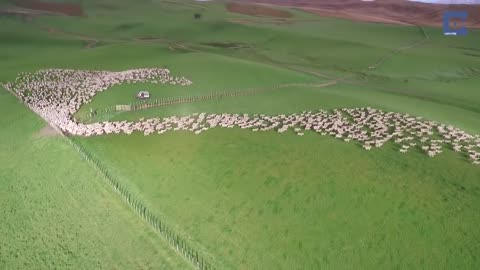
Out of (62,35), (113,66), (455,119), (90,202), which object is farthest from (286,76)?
(62,35)

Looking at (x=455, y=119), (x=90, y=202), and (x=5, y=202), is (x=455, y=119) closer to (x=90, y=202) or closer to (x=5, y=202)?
(x=90, y=202)

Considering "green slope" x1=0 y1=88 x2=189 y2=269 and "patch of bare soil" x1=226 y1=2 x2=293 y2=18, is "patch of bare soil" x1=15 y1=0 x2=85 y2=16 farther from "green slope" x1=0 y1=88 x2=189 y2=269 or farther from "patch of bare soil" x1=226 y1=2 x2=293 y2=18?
"green slope" x1=0 y1=88 x2=189 y2=269

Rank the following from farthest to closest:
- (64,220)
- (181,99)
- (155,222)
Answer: (181,99) → (64,220) → (155,222)


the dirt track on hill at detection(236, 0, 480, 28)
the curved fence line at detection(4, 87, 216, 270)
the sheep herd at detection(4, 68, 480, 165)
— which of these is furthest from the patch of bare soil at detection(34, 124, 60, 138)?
the dirt track on hill at detection(236, 0, 480, 28)

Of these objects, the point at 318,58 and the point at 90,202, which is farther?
the point at 318,58
